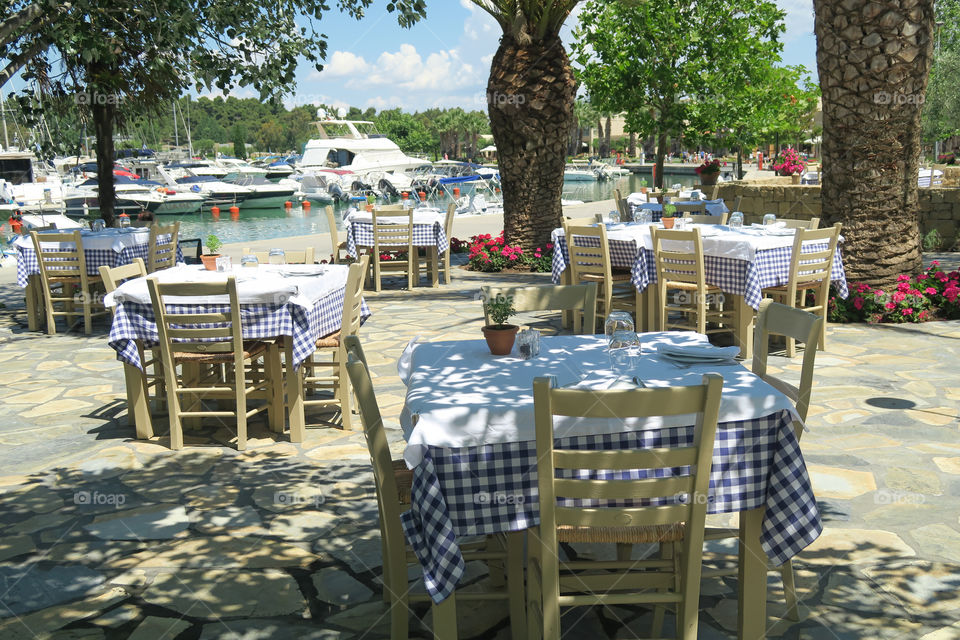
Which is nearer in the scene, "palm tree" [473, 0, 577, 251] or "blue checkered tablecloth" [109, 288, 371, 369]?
"blue checkered tablecloth" [109, 288, 371, 369]

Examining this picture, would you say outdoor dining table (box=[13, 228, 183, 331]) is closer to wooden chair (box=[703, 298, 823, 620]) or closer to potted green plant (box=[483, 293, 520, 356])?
potted green plant (box=[483, 293, 520, 356])

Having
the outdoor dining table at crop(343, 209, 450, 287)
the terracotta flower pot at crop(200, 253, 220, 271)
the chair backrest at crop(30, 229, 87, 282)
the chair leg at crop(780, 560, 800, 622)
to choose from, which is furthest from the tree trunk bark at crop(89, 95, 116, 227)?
the chair leg at crop(780, 560, 800, 622)

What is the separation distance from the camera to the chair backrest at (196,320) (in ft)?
A: 17.3

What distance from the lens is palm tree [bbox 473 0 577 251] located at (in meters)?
12.6

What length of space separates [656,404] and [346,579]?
1918 millimetres

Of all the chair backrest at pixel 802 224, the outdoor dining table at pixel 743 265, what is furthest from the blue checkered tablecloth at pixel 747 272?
the chair backrest at pixel 802 224

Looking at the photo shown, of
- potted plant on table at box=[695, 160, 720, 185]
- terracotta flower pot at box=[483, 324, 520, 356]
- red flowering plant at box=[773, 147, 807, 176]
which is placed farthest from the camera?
red flowering plant at box=[773, 147, 807, 176]

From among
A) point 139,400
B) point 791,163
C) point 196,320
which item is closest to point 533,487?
point 196,320

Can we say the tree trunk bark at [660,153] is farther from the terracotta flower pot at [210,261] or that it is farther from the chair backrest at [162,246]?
the terracotta flower pot at [210,261]

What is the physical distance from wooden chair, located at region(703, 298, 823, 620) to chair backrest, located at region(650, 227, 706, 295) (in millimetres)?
3575

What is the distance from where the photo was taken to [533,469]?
2943 millimetres

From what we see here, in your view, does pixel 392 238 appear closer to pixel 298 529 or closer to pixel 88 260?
pixel 88 260

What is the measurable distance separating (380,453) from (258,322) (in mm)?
2840

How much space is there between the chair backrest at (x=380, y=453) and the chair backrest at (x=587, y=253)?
17.9 ft
